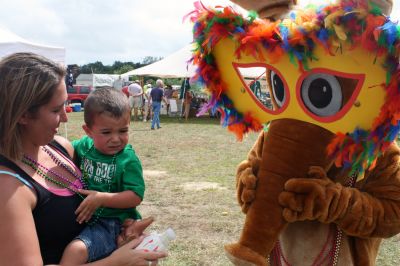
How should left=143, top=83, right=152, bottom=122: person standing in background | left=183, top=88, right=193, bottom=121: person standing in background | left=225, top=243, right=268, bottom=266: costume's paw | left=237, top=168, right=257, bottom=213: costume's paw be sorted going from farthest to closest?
left=183, top=88, right=193, bottom=121: person standing in background
left=143, top=83, right=152, bottom=122: person standing in background
left=237, top=168, right=257, bottom=213: costume's paw
left=225, top=243, right=268, bottom=266: costume's paw

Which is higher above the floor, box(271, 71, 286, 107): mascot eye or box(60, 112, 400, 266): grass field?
box(271, 71, 286, 107): mascot eye

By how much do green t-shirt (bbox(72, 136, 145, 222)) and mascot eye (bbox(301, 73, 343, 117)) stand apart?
31.8 inches

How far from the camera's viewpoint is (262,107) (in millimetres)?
1868

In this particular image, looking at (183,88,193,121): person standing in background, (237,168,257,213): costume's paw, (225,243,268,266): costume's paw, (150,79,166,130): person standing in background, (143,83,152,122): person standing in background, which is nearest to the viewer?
(225,243,268,266): costume's paw

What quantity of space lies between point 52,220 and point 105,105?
55cm

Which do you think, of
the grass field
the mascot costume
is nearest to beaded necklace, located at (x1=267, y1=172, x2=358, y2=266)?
the mascot costume

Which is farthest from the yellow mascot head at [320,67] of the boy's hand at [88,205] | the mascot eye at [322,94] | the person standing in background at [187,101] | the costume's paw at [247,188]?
the person standing in background at [187,101]

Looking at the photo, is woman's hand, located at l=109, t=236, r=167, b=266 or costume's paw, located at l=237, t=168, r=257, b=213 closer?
woman's hand, located at l=109, t=236, r=167, b=266

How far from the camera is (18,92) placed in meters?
1.47

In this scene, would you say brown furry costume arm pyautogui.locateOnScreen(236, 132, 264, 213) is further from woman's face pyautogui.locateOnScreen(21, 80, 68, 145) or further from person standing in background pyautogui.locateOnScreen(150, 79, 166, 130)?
person standing in background pyautogui.locateOnScreen(150, 79, 166, 130)

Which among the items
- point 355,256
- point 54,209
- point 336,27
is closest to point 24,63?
point 54,209

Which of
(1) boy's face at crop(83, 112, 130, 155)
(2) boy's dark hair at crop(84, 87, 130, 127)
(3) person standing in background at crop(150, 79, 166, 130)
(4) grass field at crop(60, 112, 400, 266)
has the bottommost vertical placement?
(4) grass field at crop(60, 112, 400, 266)

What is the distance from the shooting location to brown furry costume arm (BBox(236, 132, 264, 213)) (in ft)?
5.67

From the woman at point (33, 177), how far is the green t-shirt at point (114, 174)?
182 mm
